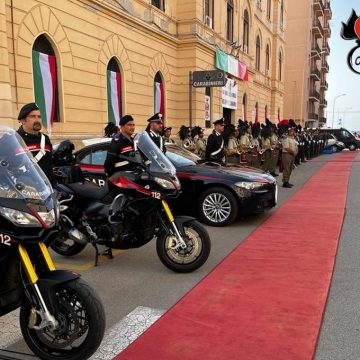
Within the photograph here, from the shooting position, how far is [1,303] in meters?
2.84

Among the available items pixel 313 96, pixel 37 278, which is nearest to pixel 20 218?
pixel 37 278

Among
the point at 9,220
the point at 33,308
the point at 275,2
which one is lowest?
the point at 33,308

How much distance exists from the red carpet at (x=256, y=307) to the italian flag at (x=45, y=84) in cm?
851

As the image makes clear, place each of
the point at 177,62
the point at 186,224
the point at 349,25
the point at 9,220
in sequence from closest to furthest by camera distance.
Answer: the point at 9,220 < the point at 186,224 < the point at 349,25 < the point at 177,62

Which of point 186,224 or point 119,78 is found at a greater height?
point 119,78

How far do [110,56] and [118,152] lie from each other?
11.5m

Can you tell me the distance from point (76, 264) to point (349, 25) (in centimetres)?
1068

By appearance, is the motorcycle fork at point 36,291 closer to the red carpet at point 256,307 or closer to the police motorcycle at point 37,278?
the police motorcycle at point 37,278

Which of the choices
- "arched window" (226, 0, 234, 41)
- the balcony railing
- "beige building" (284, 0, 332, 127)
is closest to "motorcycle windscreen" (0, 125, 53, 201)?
"arched window" (226, 0, 234, 41)

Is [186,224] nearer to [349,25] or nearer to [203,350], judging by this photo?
[203,350]

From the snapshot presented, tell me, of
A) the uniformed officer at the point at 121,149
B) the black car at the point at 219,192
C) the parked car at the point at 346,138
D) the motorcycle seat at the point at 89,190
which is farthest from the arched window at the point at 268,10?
the motorcycle seat at the point at 89,190

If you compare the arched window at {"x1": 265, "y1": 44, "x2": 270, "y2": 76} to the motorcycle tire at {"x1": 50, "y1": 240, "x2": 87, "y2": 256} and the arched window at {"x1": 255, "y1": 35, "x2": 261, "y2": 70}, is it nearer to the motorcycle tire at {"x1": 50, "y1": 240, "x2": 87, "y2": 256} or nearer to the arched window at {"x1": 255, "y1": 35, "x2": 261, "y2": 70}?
the arched window at {"x1": 255, "y1": 35, "x2": 261, "y2": 70}

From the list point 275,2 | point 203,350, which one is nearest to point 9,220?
point 203,350

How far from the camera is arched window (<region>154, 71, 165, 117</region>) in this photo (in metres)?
19.8
